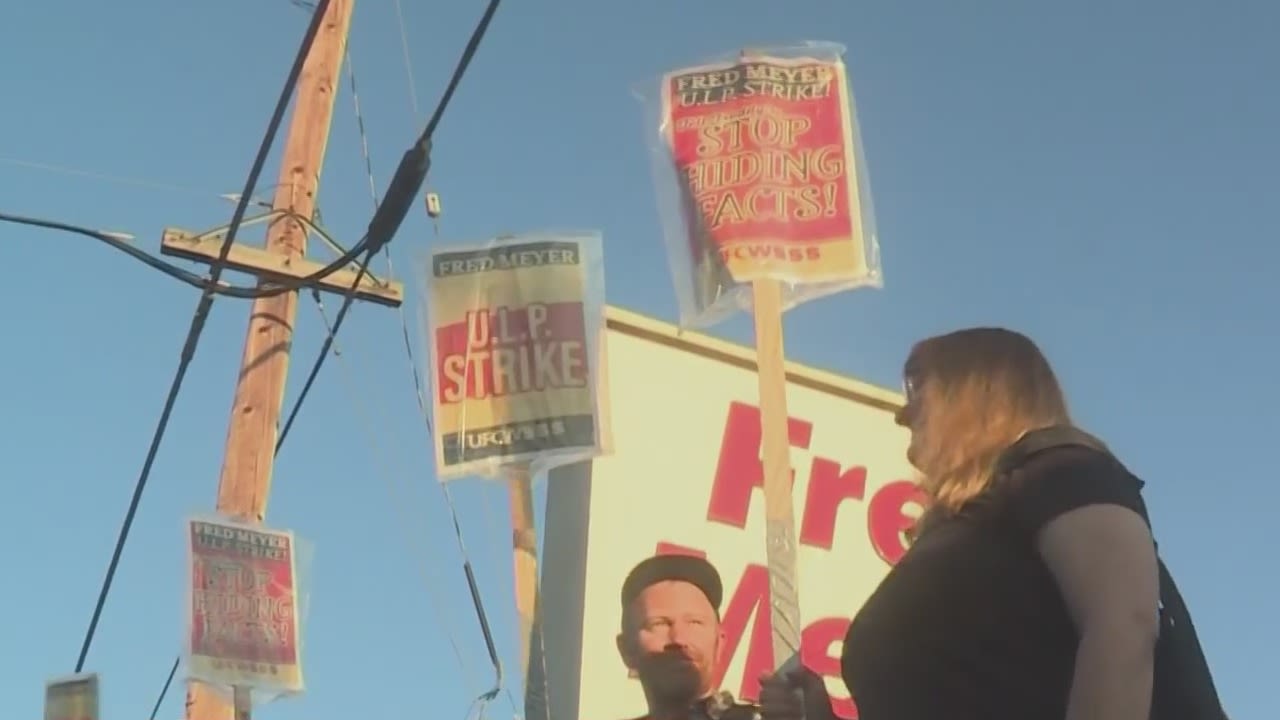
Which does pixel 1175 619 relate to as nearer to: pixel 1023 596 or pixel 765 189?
pixel 1023 596

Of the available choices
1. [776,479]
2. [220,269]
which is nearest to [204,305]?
[220,269]

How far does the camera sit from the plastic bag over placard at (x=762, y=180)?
14.1 ft

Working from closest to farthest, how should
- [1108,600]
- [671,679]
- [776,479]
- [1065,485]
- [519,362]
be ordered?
1. [1108,600]
2. [1065,485]
3. [671,679]
4. [776,479]
5. [519,362]

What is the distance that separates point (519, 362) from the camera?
197 inches

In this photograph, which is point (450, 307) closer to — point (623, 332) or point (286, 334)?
point (623, 332)

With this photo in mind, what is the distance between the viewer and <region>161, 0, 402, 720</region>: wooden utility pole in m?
8.57

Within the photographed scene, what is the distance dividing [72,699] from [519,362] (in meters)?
2.10

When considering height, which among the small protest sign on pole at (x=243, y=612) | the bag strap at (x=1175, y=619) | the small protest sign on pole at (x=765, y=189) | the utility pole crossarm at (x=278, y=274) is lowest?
the bag strap at (x=1175, y=619)

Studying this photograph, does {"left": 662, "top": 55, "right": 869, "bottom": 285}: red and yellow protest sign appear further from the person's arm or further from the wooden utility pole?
the wooden utility pole

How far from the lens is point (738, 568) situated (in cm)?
643

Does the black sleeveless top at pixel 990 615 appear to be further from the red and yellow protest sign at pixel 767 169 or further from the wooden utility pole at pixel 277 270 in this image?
the wooden utility pole at pixel 277 270

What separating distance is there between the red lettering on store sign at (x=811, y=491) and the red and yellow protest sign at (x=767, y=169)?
2056 mm

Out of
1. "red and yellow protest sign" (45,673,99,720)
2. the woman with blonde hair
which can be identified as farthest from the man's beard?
"red and yellow protest sign" (45,673,99,720)

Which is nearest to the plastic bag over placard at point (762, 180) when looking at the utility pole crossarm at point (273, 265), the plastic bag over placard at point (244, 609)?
the plastic bag over placard at point (244, 609)
